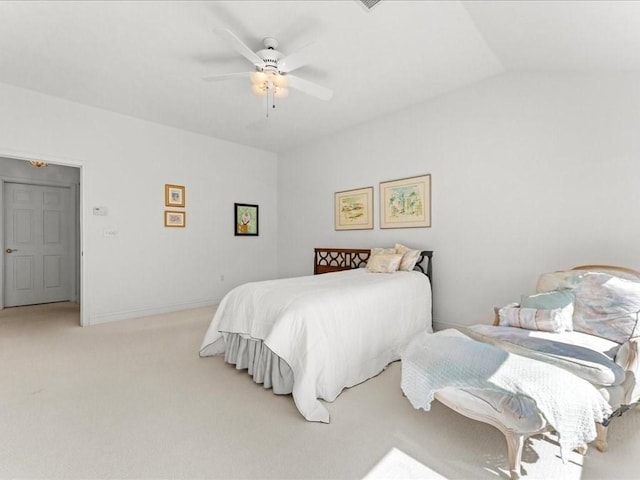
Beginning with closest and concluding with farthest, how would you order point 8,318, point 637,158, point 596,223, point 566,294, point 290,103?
point 566,294, point 637,158, point 596,223, point 290,103, point 8,318

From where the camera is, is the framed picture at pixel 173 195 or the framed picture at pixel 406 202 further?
the framed picture at pixel 173 195

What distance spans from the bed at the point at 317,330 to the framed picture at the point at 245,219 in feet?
9.27

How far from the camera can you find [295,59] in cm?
252

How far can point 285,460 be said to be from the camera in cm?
161

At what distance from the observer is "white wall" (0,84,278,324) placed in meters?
3.83

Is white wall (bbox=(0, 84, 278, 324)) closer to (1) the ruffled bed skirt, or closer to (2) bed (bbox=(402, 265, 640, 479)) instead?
(1) the ruffled bed skirt

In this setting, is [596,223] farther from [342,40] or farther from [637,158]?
[342,40]

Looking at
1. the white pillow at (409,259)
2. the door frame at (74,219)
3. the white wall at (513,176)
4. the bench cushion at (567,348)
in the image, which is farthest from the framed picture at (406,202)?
the door frame at (74,219)

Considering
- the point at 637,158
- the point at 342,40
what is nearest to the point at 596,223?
the point at 637,158

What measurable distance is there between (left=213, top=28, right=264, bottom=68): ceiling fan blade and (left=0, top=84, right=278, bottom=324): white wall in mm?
2872

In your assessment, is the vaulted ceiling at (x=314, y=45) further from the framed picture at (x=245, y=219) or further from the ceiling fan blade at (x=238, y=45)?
the framed picture at (x=245, y=219)

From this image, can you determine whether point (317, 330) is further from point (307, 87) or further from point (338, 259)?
point (338, 259)

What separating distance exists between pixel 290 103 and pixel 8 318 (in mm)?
5062

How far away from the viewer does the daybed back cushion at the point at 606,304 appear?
203cm
